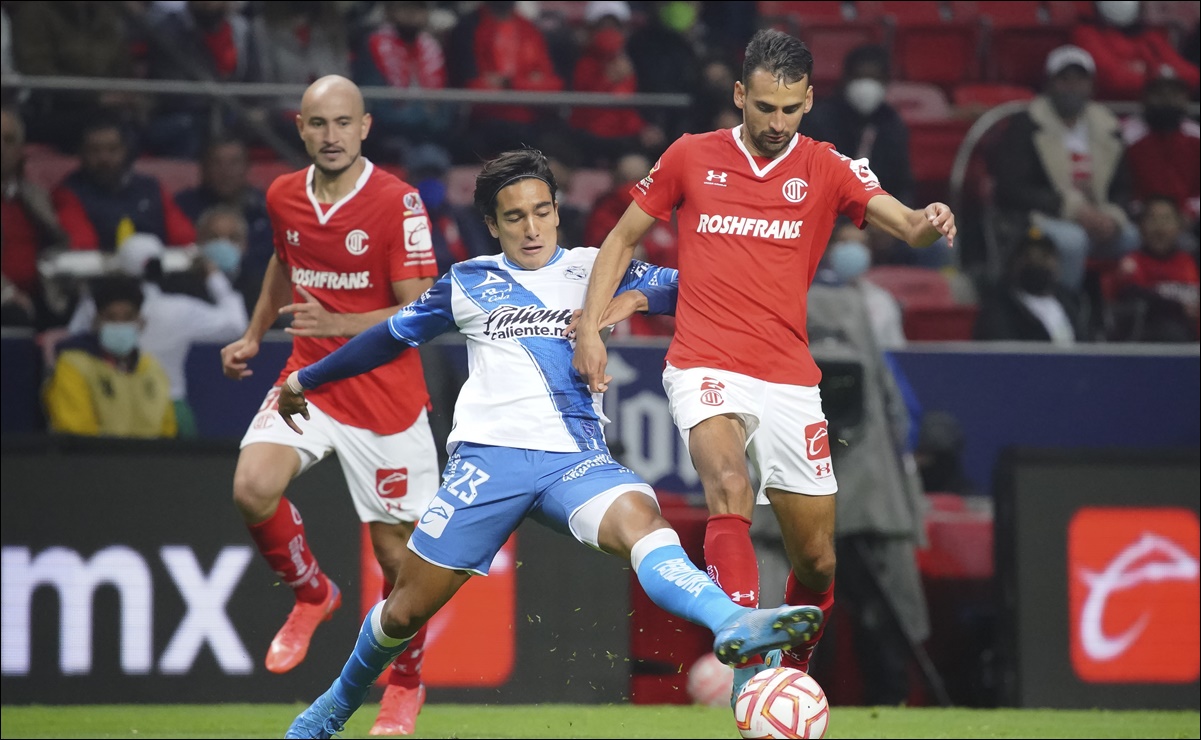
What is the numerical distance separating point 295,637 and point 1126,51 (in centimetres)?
956

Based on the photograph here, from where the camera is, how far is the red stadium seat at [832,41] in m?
13.9

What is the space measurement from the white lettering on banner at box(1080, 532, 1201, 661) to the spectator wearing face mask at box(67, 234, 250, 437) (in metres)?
5.09

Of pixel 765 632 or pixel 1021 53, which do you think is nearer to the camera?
pixel 765 632

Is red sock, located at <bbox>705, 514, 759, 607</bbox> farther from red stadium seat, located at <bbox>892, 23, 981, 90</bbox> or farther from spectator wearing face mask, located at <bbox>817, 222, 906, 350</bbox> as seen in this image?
red stadium seat, located at <bbox>892, 23, 981, 90</bbox>

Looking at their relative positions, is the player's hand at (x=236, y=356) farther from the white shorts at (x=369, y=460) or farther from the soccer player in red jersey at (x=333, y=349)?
the white shorts at (x=369, y=460)

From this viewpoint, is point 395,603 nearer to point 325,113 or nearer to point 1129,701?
point 325,113

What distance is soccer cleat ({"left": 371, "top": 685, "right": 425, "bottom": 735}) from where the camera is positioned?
24.0 ft

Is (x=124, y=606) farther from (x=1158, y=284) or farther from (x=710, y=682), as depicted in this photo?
(x=1158, y=284)

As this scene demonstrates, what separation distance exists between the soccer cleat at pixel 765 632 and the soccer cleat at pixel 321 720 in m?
1.81

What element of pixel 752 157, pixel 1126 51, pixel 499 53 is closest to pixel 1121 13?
pixel 1126 51

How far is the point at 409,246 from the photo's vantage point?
7.00 meters

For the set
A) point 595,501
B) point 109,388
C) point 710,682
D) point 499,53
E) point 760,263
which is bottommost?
point 710,682

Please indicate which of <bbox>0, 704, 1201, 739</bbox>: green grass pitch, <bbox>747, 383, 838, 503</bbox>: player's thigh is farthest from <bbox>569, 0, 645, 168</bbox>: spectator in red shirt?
<bbox>747, 383, 838, 503</bbox>: player's thigh

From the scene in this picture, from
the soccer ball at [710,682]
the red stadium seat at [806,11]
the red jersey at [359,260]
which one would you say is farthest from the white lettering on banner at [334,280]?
the red stadium seat at [806,11]
